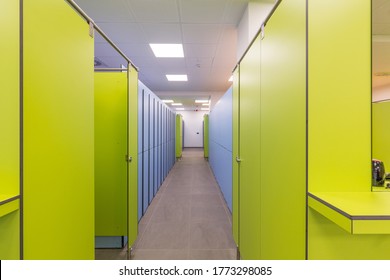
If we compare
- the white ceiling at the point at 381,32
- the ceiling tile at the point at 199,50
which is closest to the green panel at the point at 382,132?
the white ceiling at the point at 381,32

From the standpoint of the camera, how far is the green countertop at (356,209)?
0.65 metres

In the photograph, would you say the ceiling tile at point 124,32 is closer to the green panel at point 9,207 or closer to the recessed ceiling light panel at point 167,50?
the recessed ceiling light panel at point 167,50

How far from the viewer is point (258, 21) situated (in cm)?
276

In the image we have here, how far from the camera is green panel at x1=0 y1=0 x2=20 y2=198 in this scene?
79 cm

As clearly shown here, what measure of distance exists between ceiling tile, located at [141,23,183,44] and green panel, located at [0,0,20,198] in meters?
2.81

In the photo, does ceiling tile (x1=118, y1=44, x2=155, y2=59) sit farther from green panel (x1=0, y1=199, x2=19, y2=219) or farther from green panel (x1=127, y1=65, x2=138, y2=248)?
green panel (x1=0, y1=199, x2=19, y2=219)

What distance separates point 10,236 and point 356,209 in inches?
50.9

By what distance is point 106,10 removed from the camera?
2.90 meters

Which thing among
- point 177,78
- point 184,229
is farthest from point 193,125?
point 184,229

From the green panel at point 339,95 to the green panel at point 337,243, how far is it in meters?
0.15

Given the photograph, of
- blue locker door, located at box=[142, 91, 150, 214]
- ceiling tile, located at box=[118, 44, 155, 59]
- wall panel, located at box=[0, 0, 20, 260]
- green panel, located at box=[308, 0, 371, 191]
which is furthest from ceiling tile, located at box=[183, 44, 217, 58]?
wall panel, located at box=[0, 0, 20, 260]

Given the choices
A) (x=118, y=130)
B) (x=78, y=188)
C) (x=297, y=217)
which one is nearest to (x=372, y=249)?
(x=297, y=217)

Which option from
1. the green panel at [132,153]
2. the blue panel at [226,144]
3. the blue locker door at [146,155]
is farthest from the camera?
the blue panel at [226,144]

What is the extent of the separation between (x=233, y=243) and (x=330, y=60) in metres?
2.24
